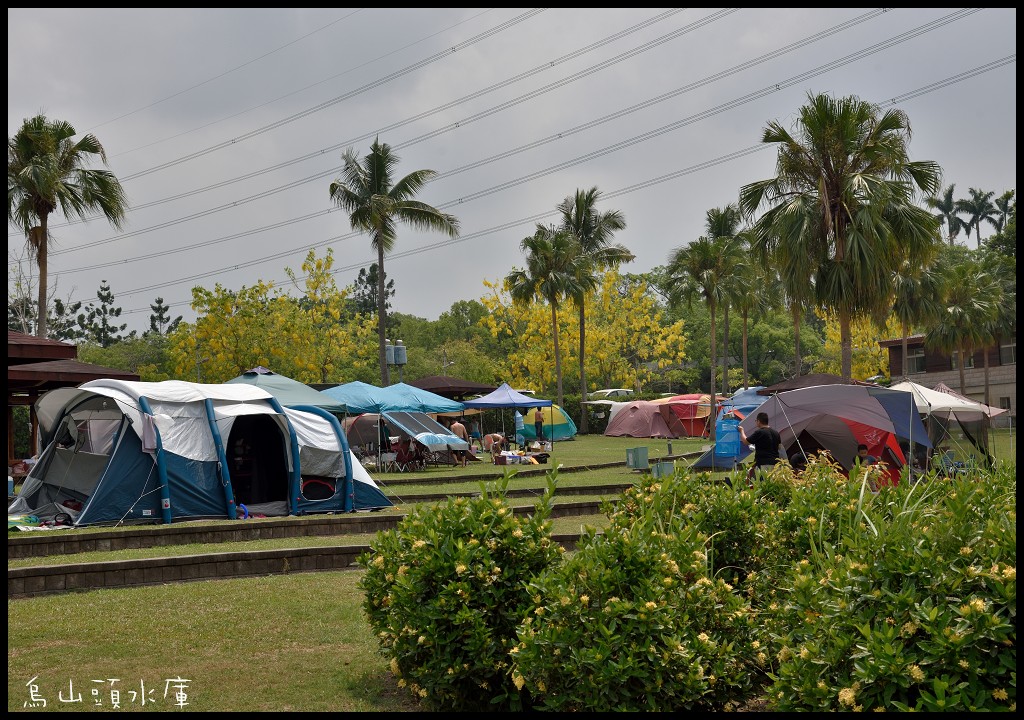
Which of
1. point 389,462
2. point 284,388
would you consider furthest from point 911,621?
point 389,462

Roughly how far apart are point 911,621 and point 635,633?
4.23 feet

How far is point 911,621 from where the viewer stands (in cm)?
376

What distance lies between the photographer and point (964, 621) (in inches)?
142

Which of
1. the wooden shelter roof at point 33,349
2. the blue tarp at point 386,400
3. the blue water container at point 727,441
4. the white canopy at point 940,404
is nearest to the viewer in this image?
the wooden shelter roof at point 33,349

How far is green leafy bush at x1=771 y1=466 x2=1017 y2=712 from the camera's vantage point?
3.55m

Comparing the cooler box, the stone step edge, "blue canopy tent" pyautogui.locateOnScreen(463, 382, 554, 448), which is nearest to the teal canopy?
the cooler box

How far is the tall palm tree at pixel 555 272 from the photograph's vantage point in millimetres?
44625

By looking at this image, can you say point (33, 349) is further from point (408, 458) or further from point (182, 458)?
point (408, 458)

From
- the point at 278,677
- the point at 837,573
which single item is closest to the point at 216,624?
the point at 278,677

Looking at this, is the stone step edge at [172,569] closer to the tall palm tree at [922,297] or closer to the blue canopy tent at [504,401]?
the blue canopy tent at [504,401]

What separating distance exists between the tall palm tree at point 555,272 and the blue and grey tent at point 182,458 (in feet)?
94.9

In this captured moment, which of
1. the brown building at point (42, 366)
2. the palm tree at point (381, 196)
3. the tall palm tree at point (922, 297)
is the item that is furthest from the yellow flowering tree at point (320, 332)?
the tall palm tree at point (922, 297)

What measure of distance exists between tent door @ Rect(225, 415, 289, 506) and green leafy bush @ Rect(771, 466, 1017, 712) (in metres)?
12.8

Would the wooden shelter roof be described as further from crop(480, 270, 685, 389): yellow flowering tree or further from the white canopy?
crop(480, 270, 685, 389): yellow flowering tree
